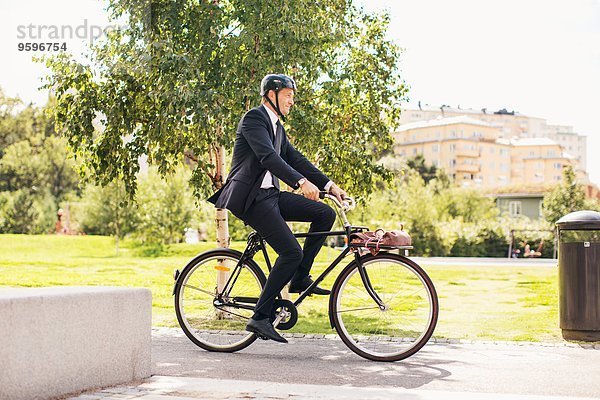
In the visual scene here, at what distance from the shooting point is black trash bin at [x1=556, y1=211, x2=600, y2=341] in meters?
8.27

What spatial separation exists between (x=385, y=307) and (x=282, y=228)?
1007 mm

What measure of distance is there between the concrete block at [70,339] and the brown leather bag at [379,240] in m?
1.81

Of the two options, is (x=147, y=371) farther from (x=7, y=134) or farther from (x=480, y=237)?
(x=7, y=134)

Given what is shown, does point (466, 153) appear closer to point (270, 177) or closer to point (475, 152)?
point (475, 152)

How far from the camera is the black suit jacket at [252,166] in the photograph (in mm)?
6668

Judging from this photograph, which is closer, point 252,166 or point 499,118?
point 252,166

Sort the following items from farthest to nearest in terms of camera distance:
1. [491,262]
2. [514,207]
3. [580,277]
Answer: [514,207] < [491,262] < [580,277]

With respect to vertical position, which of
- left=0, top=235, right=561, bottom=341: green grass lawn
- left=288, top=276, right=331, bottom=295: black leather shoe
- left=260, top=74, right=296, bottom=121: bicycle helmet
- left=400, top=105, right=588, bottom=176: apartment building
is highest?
left=400, top=105, right=588, bottom=176: apartment building

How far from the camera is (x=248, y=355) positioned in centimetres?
709

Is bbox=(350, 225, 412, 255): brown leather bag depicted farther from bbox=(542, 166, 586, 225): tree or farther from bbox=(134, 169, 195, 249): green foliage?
bbox=(542, 166, 586, 225): tree

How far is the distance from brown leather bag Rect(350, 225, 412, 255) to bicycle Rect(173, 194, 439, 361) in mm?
41

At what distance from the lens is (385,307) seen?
269 inches

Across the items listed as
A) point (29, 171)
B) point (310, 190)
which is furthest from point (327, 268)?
point (29, 171)

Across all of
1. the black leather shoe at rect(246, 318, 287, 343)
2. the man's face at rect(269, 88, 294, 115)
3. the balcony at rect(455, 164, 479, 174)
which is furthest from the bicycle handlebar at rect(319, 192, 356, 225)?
the balcony at rect(455, 164, 479, 174)
